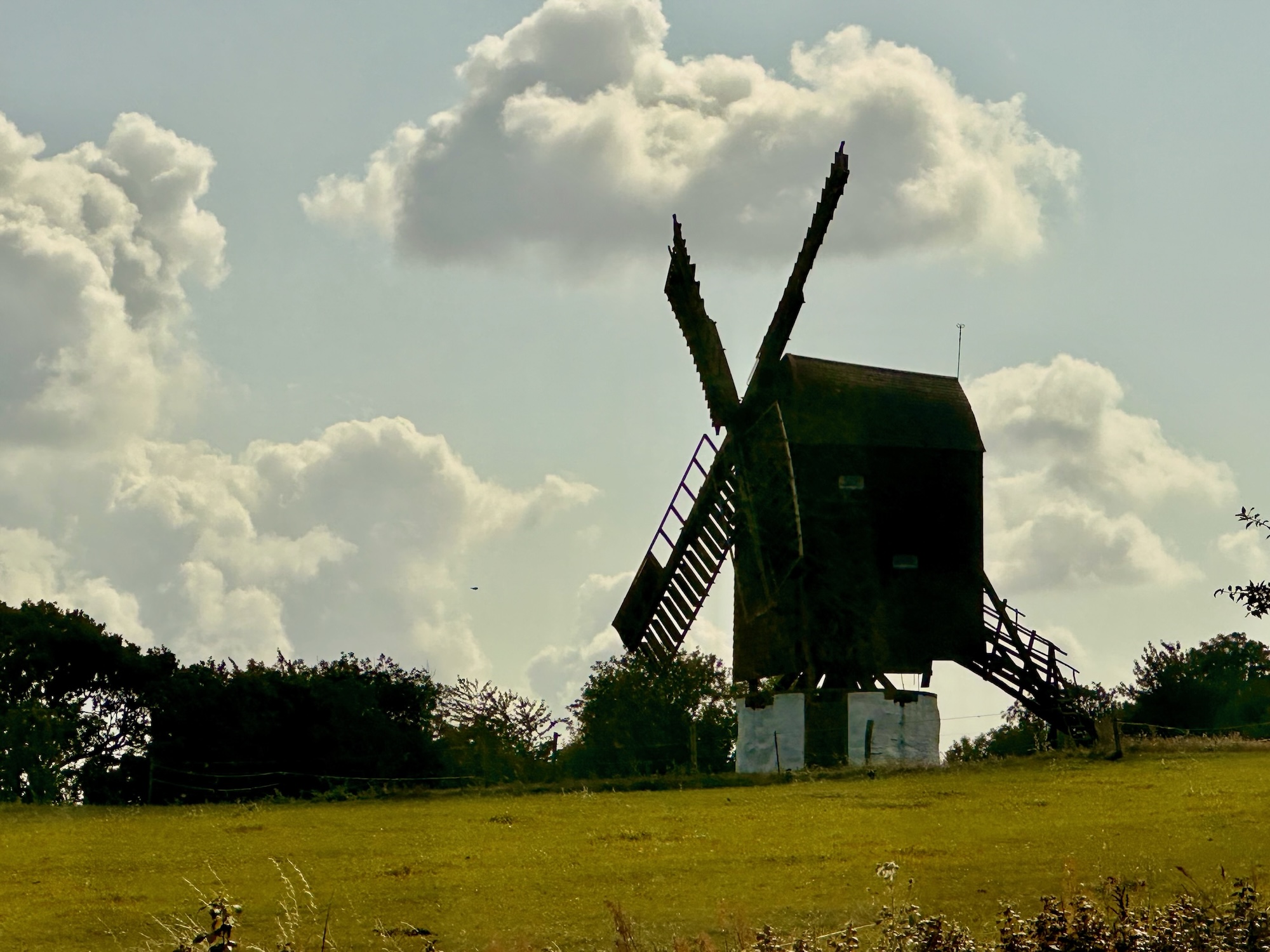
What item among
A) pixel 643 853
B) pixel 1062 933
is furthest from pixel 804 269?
pixel 1062 933

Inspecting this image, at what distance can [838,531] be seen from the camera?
120 ft

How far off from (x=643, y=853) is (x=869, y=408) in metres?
16.9

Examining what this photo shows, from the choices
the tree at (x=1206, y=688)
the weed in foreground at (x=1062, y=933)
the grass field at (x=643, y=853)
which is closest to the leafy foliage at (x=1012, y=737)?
the tree at (x=1206, y=688)

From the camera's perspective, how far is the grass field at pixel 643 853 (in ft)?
61.0

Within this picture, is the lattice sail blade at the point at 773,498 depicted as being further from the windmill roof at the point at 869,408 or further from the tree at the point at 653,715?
the tree at the point at 653,715

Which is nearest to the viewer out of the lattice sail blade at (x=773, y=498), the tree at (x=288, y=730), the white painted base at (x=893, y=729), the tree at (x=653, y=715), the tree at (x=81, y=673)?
the lattice sail blade at (x=773, y=498)

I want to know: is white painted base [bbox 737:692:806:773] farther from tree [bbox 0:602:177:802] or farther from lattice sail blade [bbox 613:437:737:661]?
tree [bbox 0:602:177:802]

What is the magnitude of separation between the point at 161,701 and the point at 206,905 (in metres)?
37.5

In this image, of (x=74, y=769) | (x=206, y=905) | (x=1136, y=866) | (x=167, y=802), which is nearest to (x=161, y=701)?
(x=167, y=802)

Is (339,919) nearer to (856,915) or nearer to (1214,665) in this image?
(856,915)

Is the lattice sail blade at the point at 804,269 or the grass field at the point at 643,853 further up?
the lattice sail blade at the point at 804,269

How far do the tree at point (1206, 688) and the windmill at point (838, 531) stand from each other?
19.1 meters

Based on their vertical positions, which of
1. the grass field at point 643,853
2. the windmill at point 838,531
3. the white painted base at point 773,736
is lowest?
the grass field at point 643,853

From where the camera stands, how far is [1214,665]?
75.3 meters
